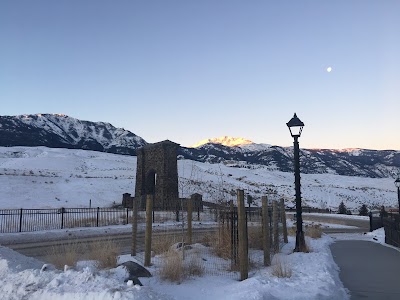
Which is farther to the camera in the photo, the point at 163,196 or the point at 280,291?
the point at 163,196

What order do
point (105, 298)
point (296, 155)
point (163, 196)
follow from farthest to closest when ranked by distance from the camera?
1. point (163, 196)
2. point (296, 155)
3. point (105, 298)

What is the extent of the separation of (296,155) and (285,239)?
12.8 ft

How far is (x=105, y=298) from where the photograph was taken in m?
5.29

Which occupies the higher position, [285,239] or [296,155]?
[296,155]

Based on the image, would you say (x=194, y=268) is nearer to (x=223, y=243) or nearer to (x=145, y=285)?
(x=145, y=285)

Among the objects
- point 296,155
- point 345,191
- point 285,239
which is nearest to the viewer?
point 296,155

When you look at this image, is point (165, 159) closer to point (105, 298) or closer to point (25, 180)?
point (25, 180)

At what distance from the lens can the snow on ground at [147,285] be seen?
572 centimetres

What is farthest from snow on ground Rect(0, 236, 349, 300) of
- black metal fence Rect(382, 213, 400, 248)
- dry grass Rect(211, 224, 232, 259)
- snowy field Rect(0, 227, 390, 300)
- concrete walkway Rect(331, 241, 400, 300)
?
black metal fence Rect(382, 213, 400, 248)

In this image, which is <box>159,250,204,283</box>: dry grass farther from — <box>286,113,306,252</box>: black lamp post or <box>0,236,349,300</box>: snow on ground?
<box>286,113,306,252</box>: black lamp post

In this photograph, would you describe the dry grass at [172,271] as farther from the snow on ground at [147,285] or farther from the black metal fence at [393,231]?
the black metal fence at [393,231]

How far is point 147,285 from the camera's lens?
259 inches

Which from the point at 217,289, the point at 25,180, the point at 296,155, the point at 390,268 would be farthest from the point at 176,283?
the point at 25,180

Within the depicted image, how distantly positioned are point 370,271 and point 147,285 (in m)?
6.04
